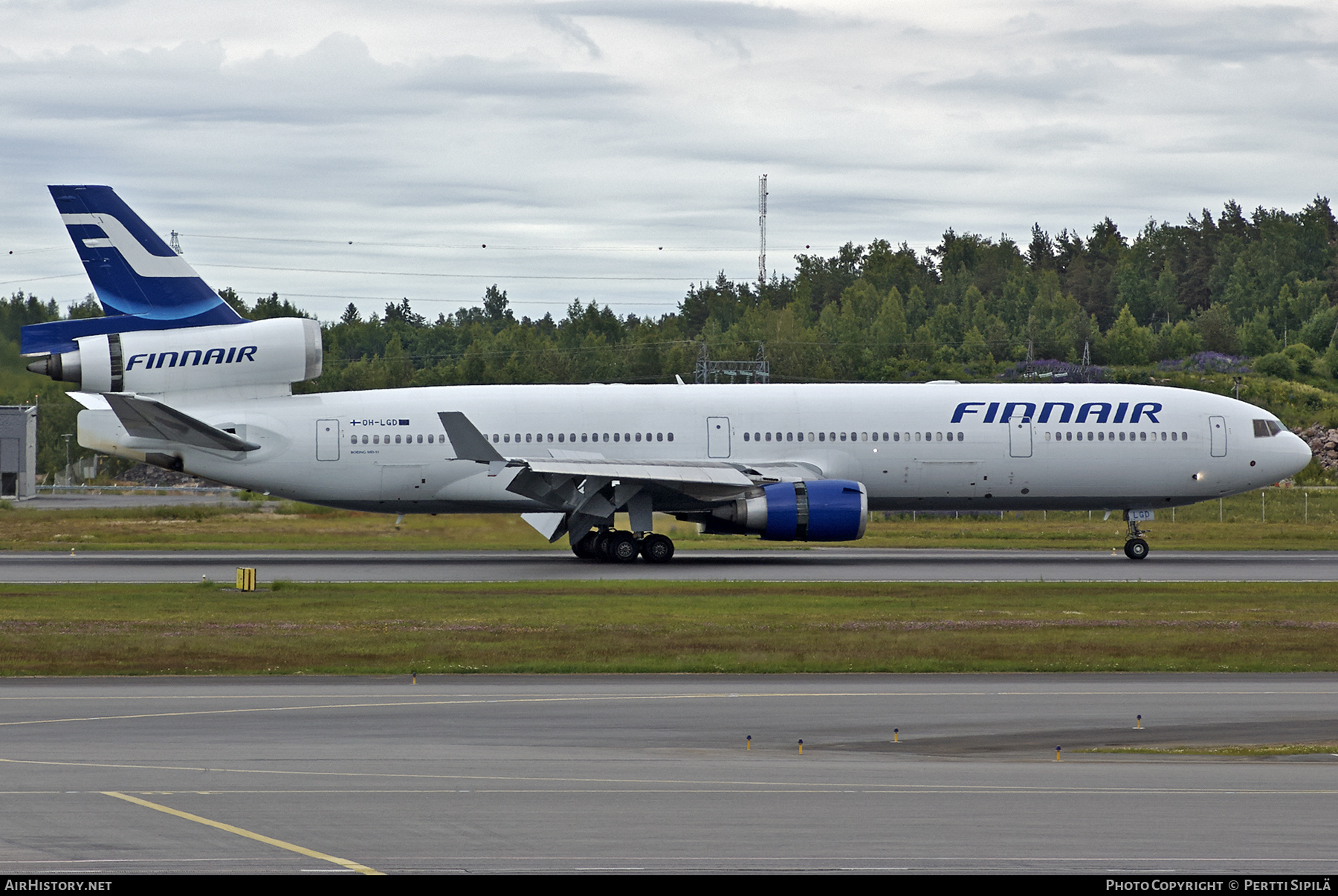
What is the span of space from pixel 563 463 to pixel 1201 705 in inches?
870

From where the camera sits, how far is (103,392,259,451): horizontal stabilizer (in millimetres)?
36656

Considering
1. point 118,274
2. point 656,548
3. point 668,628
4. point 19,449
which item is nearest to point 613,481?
point 656,548

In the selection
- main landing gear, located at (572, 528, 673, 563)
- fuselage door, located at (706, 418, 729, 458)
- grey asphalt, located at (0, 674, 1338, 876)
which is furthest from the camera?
fuselage door, located at (706, 418, 729, 458)

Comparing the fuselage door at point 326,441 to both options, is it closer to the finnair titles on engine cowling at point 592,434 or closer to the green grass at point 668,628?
the finnair titles on engine cowling at point 592,434

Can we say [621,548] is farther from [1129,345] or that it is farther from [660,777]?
[1129,345]

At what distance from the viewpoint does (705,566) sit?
127 ft

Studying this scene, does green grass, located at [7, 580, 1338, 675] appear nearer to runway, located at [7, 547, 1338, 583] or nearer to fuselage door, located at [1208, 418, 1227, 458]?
runway, located at [7, 547, 1338, 583]

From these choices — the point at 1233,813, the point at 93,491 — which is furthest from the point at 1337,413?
the point at 1233,813

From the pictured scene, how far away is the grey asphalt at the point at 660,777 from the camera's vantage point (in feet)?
34.9

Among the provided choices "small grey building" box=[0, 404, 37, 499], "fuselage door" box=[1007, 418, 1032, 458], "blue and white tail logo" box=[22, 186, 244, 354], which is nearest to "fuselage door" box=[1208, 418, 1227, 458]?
"fuselage door" box=[1007, 418, 1032, 458]

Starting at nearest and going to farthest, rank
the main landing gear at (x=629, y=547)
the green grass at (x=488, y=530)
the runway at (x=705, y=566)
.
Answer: the runway at (x=705, y=566) → the main landing gear at (x=629, y=547) → the green grass at (x=488, y=530)

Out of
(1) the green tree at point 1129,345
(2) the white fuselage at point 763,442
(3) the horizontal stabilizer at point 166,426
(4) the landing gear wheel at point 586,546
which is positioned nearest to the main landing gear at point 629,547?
(4) the landing gear wheel at point 586,546

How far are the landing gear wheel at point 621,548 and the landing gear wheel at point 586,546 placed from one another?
0.52 metres

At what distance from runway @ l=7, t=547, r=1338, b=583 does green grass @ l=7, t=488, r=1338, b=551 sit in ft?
3.59
